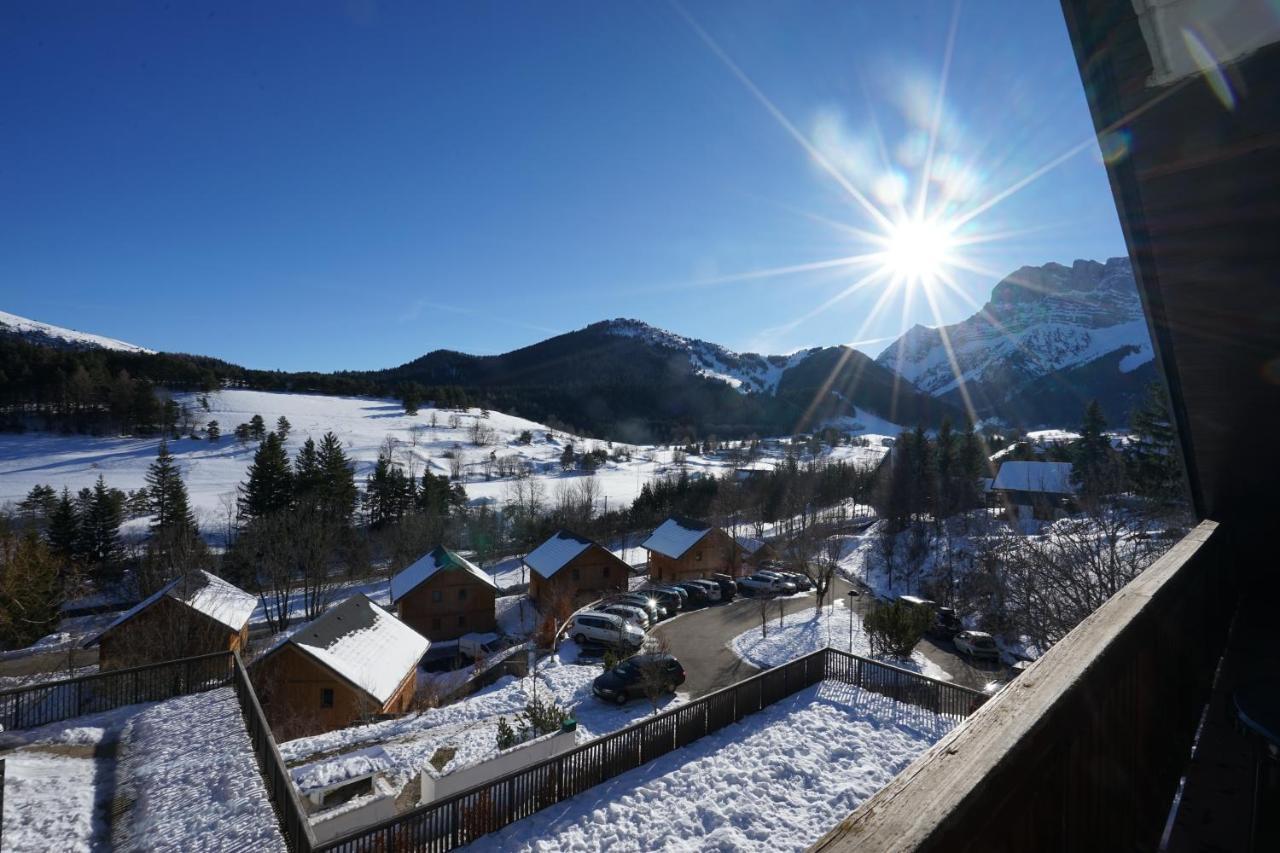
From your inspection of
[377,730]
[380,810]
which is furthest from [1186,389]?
[377,730]

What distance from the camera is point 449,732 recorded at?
539 inches

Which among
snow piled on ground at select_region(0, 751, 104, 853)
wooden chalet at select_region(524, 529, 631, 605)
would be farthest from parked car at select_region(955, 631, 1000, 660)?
snow piled on ground at select_region(0, 751, 104, 853)

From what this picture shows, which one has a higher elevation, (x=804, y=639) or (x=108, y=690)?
(x=108, y=690)

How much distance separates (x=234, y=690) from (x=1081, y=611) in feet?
76.9

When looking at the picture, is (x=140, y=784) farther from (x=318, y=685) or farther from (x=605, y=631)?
(x=605, y=631)

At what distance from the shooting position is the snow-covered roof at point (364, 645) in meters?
17.5

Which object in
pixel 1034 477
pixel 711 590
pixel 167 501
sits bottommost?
pixel 711 590

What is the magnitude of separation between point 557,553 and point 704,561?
965cm

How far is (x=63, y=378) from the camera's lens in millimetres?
75938

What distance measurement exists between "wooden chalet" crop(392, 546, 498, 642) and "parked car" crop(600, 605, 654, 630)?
30.2 feet

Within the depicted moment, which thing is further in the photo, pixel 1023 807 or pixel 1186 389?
pixel 1186 389

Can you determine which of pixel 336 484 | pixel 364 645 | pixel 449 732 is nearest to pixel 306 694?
pixel 364 645

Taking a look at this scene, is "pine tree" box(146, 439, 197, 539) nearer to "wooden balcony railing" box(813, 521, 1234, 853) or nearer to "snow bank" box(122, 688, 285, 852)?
"snow bank" box(122, 688, 285, 852)

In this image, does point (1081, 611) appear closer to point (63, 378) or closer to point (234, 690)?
point (234, 690)
